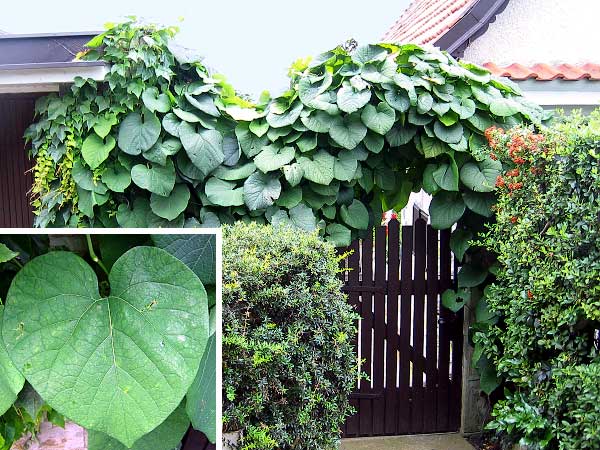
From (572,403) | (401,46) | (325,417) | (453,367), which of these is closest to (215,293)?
(325,417)

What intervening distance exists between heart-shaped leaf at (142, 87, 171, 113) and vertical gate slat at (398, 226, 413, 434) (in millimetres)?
1704

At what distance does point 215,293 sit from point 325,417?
1799 millimetres

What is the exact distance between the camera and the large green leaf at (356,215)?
3.23 meters

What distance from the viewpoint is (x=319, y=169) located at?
10.0 feet

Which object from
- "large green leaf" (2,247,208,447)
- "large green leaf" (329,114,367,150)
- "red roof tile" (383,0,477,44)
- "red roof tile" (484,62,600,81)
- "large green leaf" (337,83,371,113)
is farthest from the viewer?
"red roof tile" (383,0,477,44)

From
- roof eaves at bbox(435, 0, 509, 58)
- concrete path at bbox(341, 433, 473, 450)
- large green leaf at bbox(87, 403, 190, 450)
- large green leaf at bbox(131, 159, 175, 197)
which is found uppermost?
roof eaves at bbox(435, 0, 509, 58)

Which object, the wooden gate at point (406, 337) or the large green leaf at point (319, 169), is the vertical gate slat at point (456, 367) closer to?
the wooden gate at point (406, 337)

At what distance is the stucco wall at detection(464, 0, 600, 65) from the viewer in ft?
17.3

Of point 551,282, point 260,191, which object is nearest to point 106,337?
point 551,282

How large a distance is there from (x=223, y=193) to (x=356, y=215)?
0.77 meters

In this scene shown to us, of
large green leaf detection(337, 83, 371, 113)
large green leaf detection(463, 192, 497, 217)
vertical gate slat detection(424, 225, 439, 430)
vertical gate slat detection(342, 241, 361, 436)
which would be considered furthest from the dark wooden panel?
vertical gate slat detection(424, 225, 439, 430)

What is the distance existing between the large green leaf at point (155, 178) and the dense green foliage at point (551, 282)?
5.72ft

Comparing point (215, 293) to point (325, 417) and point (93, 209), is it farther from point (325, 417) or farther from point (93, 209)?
point (93, 209)

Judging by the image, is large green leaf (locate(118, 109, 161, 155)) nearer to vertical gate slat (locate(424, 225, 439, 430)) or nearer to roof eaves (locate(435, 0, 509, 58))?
vertical gate slat (locate(424, 225, 439, 430))
